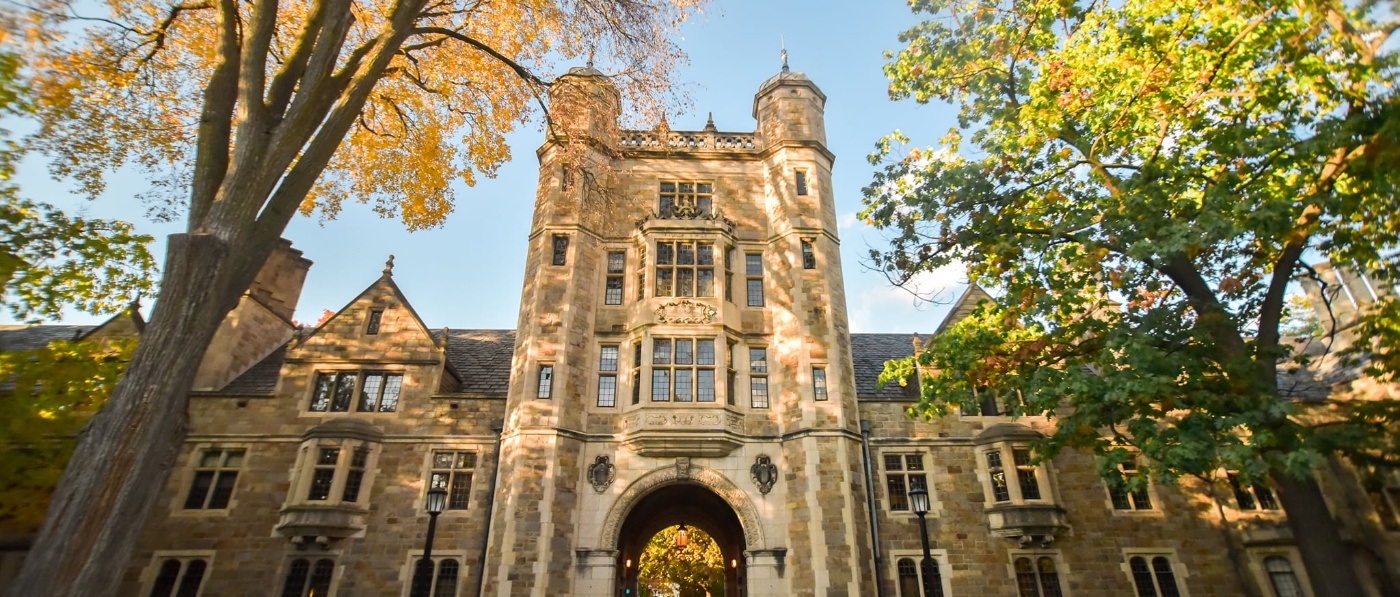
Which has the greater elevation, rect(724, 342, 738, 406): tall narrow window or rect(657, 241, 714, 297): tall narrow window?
rect(657, 241, 714, 297): tall narrow window

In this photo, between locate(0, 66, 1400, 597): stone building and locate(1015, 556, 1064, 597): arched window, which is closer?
locate(0, 66, 1400, 597): stone building

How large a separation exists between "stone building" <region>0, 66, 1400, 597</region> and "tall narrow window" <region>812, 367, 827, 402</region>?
0.19 ft

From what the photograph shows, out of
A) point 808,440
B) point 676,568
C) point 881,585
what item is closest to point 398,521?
point 808,440

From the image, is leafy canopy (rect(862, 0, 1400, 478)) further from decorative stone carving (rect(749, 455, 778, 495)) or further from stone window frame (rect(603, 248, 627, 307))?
stone window frame (rect(603, 248, 627, 307))

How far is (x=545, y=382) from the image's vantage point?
17.2 meters

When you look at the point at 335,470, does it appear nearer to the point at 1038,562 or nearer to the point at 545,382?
the point at 545,382

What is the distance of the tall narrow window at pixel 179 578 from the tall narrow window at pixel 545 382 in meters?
8.90

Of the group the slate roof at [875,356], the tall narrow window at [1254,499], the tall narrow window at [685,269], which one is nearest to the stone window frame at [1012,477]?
the slate roof at [875,356]

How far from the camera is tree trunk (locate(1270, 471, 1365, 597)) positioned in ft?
Answer: 31.7

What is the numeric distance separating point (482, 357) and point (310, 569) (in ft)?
27.1

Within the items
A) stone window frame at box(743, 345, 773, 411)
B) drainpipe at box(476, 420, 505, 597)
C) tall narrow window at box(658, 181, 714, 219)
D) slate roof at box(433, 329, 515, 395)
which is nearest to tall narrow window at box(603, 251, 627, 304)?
tall narrow window at box(658, 181, 714, 219)

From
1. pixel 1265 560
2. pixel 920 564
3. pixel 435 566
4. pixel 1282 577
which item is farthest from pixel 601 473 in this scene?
pixel 1282 577

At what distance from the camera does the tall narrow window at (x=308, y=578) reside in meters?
16.0

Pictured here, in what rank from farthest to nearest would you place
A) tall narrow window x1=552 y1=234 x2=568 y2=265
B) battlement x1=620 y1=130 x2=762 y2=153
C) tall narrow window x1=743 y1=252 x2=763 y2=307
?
1. battlement x1=620 y1=130 x2=762 y2=153
2. tall narrow window x1=743 y1=252 x2=763 y2=307
3. tall narrow window x1=552 y1=234 x2=568 y2=265
